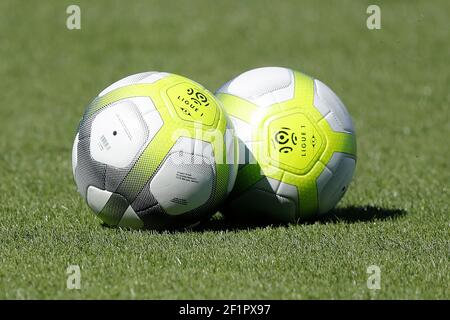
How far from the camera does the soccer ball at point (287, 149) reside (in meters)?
7.13

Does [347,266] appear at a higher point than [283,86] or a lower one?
lower

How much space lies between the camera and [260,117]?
7203 mm

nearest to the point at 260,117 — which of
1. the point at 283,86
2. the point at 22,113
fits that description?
the point at 283,86

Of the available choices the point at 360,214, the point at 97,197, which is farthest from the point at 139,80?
the point at 360,214

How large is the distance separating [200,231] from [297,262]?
46.6 inches

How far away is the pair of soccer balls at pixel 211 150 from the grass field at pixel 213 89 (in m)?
0.23

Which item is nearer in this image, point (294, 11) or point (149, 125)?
point (149, 125)

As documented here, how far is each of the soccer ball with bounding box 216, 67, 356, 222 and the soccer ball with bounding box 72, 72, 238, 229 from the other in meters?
0.35

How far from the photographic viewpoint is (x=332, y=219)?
7594 millimetres

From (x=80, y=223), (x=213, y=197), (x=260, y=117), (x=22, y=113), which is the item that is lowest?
(x=22, y=113)

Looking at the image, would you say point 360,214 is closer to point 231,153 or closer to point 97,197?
point 231,153

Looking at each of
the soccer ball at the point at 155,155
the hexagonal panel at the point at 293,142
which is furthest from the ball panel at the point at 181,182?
the hexagonal panel at the point at 293,142

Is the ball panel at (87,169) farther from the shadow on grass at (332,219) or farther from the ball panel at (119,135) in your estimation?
the shadow on grass at (332,219)

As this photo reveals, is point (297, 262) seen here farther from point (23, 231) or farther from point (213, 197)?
point (23, 231)
